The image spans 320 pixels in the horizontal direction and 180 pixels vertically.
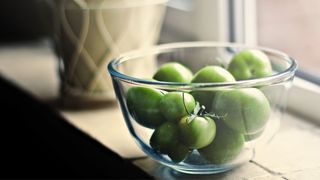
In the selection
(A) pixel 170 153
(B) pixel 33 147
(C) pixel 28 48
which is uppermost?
(A) pixel 170 153

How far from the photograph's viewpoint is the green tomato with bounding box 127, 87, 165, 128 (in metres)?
0.78

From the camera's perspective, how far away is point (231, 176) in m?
0.81

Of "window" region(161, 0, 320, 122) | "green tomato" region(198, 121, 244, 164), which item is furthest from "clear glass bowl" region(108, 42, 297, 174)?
"window" region(161, 0, 320, 122)

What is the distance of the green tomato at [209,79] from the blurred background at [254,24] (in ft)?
0.89

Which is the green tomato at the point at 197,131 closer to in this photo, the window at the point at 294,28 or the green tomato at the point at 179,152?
the green tomato at the point at 179,152

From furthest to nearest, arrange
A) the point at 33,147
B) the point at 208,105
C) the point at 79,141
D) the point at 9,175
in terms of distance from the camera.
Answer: the point at 9,175, the point at 33,147, the point at 79,141, the point at 208,105

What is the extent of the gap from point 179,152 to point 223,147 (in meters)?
0.05

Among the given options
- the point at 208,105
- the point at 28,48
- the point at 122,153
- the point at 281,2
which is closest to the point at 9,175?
the point at 28,48

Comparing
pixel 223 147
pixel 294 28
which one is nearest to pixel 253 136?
pixel 223 147

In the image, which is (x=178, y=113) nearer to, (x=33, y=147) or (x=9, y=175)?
(x=33, y=147)

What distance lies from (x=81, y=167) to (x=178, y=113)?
40 centimetres

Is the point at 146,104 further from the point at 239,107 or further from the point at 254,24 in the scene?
the point at 254,24

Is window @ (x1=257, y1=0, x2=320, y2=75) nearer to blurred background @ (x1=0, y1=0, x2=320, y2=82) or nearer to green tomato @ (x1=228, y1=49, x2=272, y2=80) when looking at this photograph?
blurred background @ (x1=0, y1=0, x2=320, y2=82)

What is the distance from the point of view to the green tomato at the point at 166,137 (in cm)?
77
